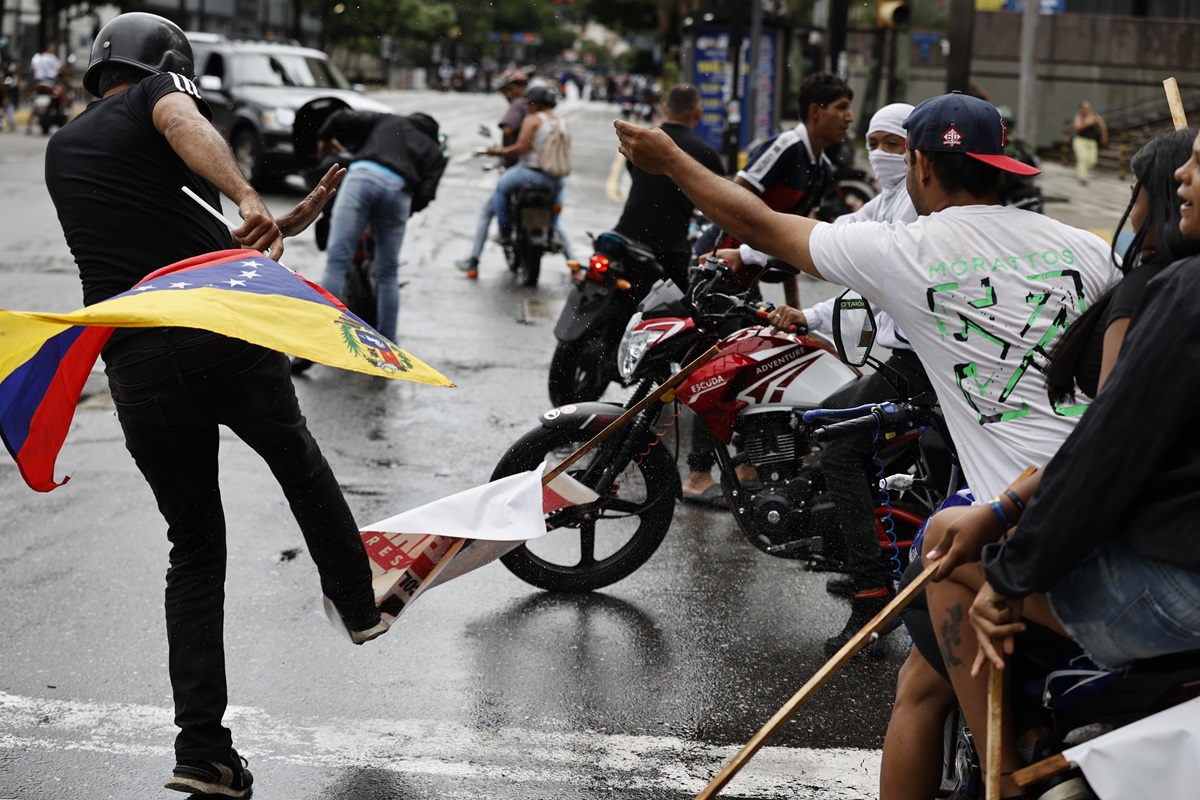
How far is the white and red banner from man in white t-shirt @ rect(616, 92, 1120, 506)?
1.21 m

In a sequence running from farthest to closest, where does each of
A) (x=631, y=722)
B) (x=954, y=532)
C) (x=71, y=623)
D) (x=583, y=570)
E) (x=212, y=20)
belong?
1. (x=212, y=20)
2. (x=583, y=570)
3. (x=71, y=623)
4. (x=631, y=722)
5. (x=954, y=532)

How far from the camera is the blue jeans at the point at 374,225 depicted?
8.38 meters

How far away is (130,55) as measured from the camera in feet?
11.8

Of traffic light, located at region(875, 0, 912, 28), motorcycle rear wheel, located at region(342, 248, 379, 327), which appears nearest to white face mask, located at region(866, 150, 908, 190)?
motorcycle rear wheel, located at region(342, 248, 379, 327)

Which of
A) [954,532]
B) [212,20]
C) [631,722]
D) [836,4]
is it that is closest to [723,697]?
[631,722]

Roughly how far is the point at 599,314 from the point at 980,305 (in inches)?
166

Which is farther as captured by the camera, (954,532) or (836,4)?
(836,4)

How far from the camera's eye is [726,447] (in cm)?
504

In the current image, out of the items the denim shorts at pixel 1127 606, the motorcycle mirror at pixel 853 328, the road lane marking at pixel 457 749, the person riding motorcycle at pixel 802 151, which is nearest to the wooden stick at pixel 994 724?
the denim shorts at pixel 1127 606

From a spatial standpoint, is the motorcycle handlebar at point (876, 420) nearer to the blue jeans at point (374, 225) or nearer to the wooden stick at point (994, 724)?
the wooden stick at point (994, 724)

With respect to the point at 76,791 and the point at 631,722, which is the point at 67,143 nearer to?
the point at 76,791

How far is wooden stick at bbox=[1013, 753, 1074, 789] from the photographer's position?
241 cm

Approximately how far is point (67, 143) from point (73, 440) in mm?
3857

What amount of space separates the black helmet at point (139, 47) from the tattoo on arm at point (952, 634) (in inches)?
97.7
